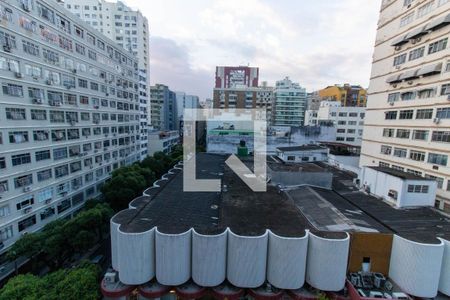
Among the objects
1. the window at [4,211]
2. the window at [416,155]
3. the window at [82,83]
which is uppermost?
the window at [82,83]

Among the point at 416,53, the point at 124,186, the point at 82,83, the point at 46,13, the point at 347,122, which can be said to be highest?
the point at 46,13

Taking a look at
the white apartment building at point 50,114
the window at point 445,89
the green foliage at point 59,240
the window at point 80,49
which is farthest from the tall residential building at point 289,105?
the green foliage at point 59,240

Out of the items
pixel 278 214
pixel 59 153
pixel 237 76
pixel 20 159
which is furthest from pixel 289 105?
pixel 20 159

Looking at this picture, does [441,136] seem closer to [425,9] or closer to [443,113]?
[443,113]

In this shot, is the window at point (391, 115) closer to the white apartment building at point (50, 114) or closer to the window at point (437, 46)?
the window at point (437, 46)

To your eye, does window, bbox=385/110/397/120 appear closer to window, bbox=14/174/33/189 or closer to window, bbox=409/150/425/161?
window, bbox=409/150/425/161

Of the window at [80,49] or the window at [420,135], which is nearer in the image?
the window at [420,135]

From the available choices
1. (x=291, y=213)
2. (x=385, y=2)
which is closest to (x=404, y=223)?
(x=291, y=213)
